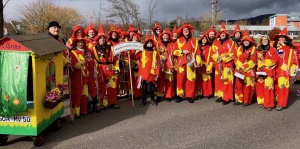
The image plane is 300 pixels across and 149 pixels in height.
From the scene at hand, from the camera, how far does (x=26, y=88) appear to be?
4492 millimetres

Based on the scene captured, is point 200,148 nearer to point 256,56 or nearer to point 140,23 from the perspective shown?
point 256,56

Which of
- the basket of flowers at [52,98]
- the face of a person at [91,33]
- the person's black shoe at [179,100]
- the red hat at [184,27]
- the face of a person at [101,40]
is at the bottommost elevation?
the person's black shoe at [179,100]

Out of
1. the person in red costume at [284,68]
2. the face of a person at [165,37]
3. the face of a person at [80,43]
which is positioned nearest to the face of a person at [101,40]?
the face of a person at [80,43]

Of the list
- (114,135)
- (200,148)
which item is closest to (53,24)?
(114,135)

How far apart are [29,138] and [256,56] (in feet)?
17.1

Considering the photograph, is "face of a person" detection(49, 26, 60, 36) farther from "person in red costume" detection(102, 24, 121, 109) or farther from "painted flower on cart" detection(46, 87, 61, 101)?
"painted flower on cart" detection(46, 87, 61, 101)

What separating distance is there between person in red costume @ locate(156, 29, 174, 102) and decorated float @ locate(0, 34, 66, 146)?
3327 millimetres

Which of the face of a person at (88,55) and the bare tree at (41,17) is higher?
the bare tree at (41,17)

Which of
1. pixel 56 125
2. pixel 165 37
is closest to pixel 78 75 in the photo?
pixel 56 125

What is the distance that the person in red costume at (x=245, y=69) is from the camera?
7.11m

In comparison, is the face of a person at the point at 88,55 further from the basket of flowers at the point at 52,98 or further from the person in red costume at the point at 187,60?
the person in red costume at the point at 187,60

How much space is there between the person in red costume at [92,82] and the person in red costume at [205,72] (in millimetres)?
2925

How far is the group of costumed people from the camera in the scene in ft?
21.7

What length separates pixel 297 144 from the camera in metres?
4.91
